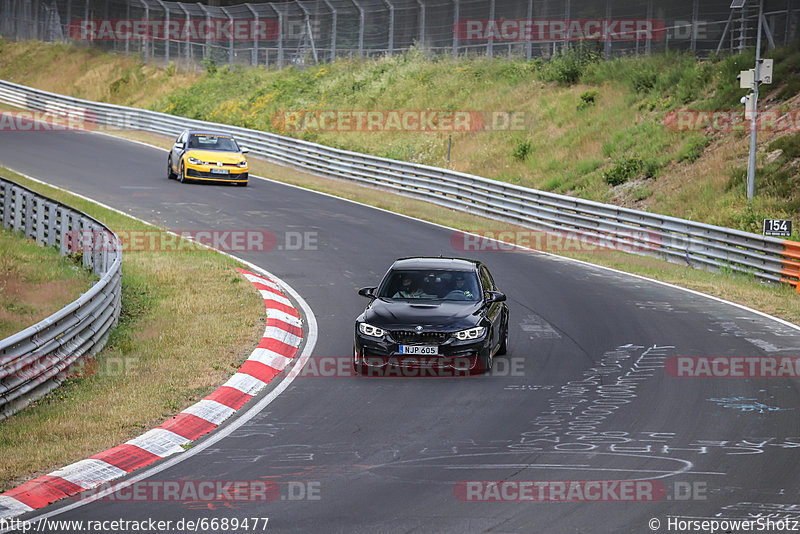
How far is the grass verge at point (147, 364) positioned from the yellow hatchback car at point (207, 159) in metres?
10.2

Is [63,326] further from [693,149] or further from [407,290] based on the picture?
[693,149]

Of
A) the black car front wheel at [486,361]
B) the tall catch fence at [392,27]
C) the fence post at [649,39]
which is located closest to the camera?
the black car front wheel at [486,361]

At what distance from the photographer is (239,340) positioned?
1387cm

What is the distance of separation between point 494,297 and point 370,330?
1.86 meters

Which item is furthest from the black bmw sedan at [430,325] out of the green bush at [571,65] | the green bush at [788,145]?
the green bush at [571,65]

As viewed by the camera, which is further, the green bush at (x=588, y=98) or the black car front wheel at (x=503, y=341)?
the green bush at (x=588, y=98)

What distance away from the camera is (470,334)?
12.1 metres

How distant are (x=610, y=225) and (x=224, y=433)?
17.0 meters

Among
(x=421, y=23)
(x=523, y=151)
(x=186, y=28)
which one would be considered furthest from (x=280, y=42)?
(x=523, y=151)

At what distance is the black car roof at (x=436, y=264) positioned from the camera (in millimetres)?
13609

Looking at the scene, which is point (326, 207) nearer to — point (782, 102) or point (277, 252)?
point (277, 252)

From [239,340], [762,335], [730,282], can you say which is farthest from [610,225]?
[239,340]

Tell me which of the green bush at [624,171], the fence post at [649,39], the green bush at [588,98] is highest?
the fence post at [649,39]

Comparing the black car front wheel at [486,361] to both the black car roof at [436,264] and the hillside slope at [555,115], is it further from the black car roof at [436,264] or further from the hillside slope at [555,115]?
the hillside slope at [555,115]
